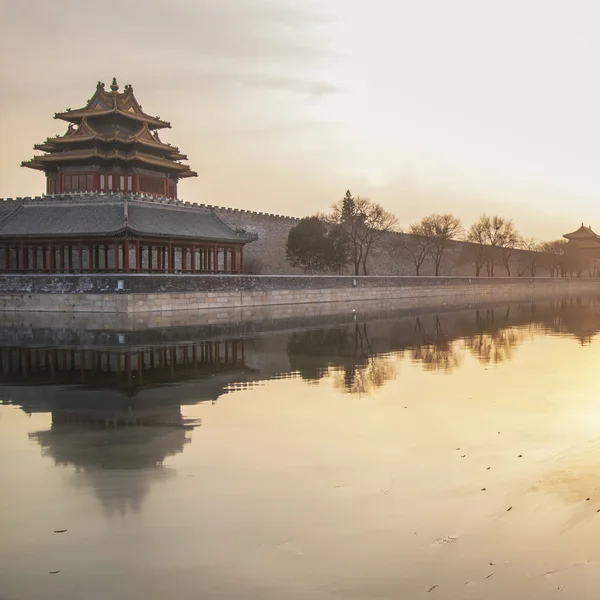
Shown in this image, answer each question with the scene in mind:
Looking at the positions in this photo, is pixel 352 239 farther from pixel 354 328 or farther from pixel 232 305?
pixel 354 328

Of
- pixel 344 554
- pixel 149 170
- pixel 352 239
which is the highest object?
pixel 149 170

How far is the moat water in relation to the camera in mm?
3980

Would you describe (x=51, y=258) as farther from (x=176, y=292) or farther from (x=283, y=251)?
(x=283, y=251)

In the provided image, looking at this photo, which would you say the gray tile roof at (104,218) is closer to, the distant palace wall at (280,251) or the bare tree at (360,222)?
the distant palace wall at (280,251)

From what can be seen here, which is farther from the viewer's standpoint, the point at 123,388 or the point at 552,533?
the point at 123,388

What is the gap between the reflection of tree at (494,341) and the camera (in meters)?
14.3

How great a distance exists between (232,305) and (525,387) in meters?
18.1

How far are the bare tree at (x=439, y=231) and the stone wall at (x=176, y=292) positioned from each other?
535 inches

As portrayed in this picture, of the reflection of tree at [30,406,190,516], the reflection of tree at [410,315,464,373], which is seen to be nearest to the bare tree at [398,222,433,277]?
the reflection of tree at [410,315,464,373]

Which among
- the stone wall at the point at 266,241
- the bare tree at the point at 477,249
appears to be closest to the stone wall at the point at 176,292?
the stone wall at the point at 266,241

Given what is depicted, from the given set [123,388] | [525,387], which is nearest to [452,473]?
[525,387]

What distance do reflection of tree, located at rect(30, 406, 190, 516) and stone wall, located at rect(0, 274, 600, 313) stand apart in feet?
49.7

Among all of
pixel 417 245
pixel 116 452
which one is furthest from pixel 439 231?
pixel 116 452

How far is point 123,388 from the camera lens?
34.3 feet
